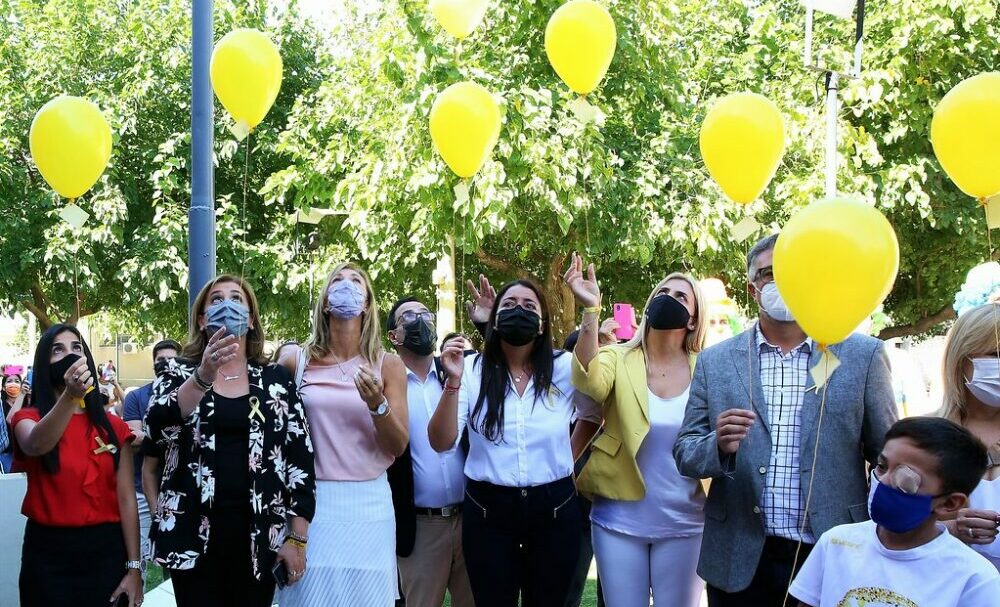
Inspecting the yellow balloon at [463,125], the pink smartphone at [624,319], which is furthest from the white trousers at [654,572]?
the pink smartphone at [624,319]

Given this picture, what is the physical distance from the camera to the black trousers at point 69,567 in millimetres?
4031

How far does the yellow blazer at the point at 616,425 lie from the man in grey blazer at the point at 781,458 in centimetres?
52

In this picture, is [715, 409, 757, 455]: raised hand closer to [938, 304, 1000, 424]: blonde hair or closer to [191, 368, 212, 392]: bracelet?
[938, 304, 1000, 424]: blonde hair

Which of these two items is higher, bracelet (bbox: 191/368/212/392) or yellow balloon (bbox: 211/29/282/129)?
yellow balloon (bbox: 211/29/282/129)

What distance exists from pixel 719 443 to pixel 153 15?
1311 cm

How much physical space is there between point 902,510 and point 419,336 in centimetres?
255

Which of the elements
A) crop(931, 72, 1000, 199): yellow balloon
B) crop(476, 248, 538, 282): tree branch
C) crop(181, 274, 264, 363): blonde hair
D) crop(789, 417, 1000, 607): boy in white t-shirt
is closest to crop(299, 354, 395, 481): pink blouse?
crop(181, 274, 264, 363): blonde hair

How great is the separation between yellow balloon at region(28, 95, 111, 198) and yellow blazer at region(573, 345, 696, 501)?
3102mm

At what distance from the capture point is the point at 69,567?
13.3 ft

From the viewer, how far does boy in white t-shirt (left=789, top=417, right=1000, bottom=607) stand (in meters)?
2.71

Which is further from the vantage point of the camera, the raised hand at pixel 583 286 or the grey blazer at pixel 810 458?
the raised hand at pixel 583 286

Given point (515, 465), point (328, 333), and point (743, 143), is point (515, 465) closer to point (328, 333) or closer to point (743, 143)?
point (328, 333)

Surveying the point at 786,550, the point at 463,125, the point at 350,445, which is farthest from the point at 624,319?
the point at 786,550

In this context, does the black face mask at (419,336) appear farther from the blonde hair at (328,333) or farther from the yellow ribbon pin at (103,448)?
the yellow ribbon pin at (103,448)
